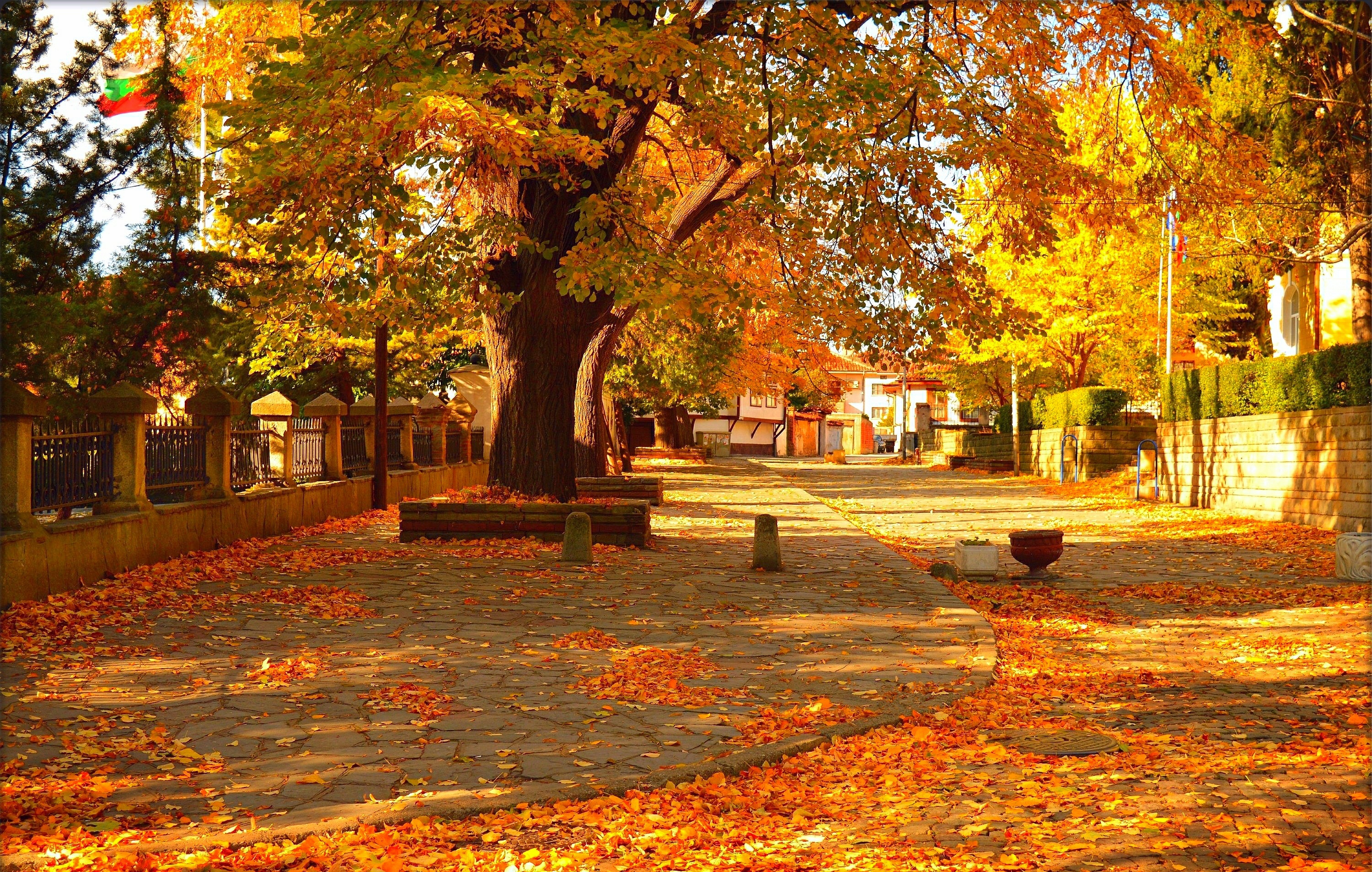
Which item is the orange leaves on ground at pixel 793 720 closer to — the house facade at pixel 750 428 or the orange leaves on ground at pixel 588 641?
the orange leaves on ground at pixel 588 641

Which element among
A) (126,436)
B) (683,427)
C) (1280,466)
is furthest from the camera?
(683,427)

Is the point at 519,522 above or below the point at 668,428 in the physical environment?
below

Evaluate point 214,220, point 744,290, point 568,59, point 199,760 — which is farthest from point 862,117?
point 214,220

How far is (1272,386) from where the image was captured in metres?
20.4

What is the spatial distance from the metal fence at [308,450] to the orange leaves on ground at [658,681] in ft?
33.8

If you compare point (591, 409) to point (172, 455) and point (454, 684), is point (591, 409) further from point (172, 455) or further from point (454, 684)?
point (454, 684)

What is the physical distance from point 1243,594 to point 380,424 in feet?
45.7

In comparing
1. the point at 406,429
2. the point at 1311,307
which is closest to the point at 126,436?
the point at 406,429

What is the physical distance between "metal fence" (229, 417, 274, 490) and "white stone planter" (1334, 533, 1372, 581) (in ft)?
43.5

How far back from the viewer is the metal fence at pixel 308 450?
17312mm

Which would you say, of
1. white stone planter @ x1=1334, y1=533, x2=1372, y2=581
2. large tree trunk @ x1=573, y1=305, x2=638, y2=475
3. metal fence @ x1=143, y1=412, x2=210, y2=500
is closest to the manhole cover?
white stone planter @ x1=1334, y1=533, x2=1372, y2=581

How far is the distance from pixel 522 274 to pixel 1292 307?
74.8 ft

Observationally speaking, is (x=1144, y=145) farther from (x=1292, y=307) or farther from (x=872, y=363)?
(x=872, y=363)

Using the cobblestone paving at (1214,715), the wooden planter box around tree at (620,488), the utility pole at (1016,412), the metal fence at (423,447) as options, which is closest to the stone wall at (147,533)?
the wooden planter box around tree at (620,488)
